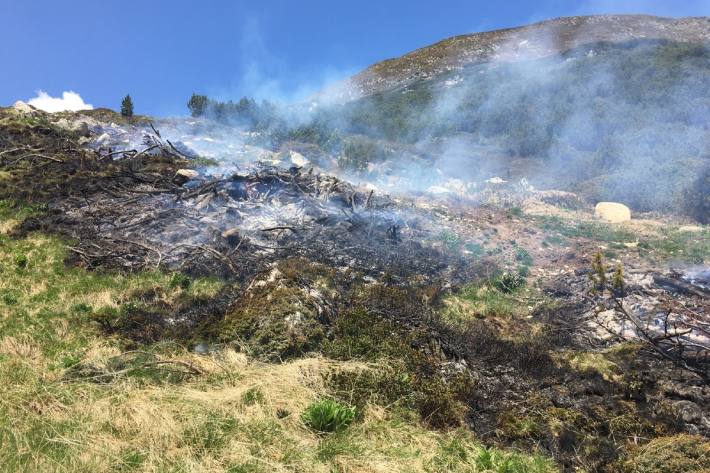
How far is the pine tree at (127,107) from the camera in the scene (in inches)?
985

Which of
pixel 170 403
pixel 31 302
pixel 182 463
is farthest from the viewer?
pixel 31 302

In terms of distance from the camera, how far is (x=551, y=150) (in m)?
26.5

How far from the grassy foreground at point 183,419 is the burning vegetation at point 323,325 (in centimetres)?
2

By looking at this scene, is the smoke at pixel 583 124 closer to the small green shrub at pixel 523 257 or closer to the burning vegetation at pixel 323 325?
the burning vegetation at pixel 323 325

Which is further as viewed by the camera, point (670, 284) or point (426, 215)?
point (426, 215)

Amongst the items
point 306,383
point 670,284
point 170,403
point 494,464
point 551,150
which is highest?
point 551,150

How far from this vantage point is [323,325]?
6.44 metres

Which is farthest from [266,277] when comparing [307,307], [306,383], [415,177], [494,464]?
[415,177]

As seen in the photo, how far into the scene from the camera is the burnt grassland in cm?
349

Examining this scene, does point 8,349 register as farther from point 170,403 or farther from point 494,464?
point 494,464

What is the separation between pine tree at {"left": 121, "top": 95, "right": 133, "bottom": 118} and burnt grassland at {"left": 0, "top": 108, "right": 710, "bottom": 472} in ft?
57.6

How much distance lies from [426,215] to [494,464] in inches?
475

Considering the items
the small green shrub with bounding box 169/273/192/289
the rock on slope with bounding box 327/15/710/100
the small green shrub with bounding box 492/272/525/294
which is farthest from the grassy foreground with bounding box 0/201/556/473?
the rock on slope with bounding box 327/15/710/100

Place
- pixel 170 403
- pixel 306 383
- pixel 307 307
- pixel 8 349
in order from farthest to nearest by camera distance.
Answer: pixel 307 307, pixel 8 349, pixel 306 383, pixel 170 403
